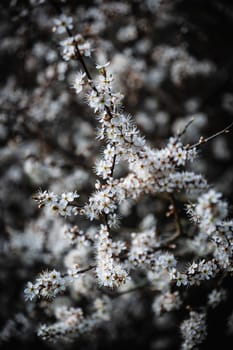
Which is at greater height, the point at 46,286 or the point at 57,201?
the point at 57,201

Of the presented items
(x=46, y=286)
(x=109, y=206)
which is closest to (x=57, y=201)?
(x=109, y=206)

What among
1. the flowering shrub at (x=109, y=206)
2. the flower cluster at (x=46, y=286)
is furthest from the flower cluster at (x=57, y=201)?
the flower cluster at (x=46, y=286)

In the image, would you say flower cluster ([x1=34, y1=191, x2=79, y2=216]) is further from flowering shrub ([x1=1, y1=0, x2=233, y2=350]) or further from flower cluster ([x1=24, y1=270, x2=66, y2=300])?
flower cluster ([x1=24, y1=270, x2=66, y2=300])

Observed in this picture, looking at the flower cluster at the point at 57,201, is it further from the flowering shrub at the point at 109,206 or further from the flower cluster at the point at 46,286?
the flower cluster at the point at 46,286

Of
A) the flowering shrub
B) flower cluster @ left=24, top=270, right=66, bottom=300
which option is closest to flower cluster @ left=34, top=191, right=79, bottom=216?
the flowering shrub

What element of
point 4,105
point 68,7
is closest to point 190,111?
point 68,7

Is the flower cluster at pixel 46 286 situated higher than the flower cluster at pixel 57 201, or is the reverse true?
the flower cluster at pixel 57 201

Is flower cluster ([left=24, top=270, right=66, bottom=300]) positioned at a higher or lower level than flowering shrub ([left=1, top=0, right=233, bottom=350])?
lower

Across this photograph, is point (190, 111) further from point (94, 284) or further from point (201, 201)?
point (201, 201)

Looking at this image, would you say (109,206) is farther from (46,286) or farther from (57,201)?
(46,286)
